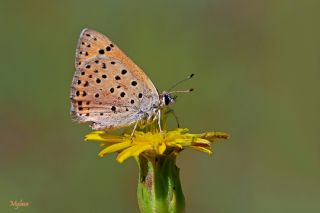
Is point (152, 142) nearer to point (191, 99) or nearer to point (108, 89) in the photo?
point (108, 89)

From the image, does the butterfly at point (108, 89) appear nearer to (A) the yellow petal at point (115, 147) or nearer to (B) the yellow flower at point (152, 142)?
(B) the yellow flower at point (152, 142)

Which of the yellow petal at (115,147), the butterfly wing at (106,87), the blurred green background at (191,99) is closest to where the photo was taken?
the yellow petal at (115,147)

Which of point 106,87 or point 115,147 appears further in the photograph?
point 106,87

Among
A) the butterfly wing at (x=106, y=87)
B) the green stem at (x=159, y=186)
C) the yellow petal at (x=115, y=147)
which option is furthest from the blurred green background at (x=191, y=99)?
the green stem at (x=159, y=186)

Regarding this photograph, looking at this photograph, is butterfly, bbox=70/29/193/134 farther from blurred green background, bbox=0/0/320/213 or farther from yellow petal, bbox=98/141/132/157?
blurred green background, bbox=0/0/320/213

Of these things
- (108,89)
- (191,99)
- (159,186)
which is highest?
(191,99)

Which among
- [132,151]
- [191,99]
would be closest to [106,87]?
[132,151]
